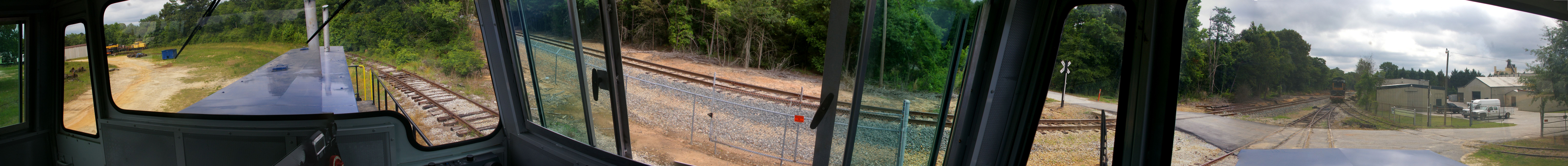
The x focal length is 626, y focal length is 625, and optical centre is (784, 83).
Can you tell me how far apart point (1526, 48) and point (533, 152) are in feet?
7.83

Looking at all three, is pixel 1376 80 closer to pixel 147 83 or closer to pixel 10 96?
pixel 147 83

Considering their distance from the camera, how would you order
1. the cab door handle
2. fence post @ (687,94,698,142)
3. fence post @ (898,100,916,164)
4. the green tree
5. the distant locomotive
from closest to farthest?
the green tree < the distant locomotive < fence post @ (898,100,916,164) < the cab door handle < fence post @ (687,94,698,142)

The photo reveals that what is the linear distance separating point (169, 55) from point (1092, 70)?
2807 mm

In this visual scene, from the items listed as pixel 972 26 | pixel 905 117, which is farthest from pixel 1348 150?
pixel 905 117

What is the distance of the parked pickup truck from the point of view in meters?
0.95

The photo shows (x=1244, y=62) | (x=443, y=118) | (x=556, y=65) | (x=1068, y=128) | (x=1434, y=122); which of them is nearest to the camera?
(x=1434, y=122)

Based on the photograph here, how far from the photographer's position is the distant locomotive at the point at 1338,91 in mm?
1104

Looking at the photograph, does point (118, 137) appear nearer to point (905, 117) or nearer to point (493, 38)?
point (493, 38)

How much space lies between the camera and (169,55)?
208 centimetres

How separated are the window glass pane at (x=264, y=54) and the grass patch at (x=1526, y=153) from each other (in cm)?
235

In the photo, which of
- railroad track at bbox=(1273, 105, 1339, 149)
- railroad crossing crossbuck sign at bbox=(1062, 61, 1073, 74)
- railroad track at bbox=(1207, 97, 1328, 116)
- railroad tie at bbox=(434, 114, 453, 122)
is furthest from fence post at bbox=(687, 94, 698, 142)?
railroad track at bbox=(1273, 105, 1339, 149)

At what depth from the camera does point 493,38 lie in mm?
1945

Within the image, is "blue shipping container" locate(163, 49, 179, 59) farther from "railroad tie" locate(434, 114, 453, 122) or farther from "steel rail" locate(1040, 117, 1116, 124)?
"steel rail" locate(1040, 117, 1116, 124)

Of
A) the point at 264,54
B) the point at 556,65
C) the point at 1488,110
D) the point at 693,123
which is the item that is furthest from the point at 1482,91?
the point at 693,123
